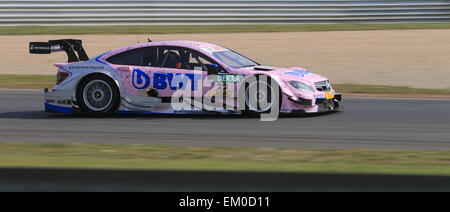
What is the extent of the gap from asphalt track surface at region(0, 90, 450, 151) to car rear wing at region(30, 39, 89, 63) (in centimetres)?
102

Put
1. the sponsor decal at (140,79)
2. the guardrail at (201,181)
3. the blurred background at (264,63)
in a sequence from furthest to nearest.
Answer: the sponsor decal at (140,79)
the blurred background at (264,63)
the guardrail at (201,181)

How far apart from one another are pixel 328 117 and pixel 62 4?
25627 mm

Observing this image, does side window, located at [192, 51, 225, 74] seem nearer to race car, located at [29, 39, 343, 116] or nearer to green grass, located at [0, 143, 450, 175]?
race car, located at [29, 39, 343, 116]

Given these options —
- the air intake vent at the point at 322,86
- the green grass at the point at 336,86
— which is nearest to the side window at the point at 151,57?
the air intake vent at the point at 322,86

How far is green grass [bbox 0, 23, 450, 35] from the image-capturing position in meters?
29.2

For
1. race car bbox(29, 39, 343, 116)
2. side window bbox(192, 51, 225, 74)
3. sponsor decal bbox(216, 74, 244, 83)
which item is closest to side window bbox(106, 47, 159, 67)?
race car bbox(29, 39, 343, 116)

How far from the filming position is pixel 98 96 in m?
11.6

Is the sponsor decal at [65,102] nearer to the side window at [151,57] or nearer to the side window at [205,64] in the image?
the side window at [151,57]

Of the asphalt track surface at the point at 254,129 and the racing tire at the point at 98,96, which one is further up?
the racing tire at the point at 98,96

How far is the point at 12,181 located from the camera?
4953 millimetres

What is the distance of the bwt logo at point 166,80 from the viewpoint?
11.2m

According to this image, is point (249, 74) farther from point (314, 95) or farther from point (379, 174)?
point (379, 174)

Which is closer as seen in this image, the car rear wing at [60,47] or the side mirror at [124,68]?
the side mirror at [124,68]

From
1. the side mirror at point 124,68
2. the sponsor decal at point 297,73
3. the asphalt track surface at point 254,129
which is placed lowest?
the asphalt track surface at point 254,129
